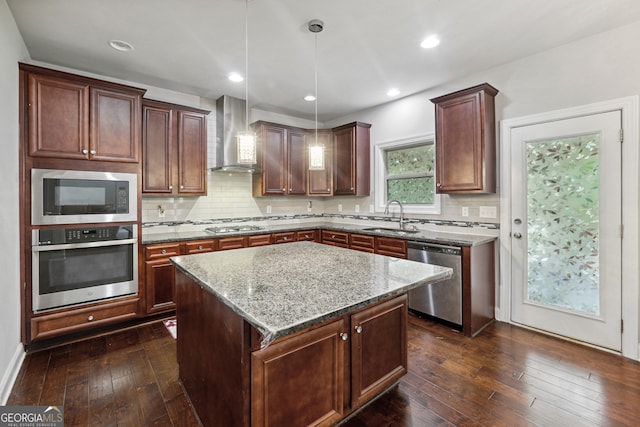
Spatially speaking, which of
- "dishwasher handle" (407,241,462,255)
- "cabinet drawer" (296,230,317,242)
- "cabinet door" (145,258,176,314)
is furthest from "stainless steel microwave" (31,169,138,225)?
"dishwasher handle" (407,241,462,255)

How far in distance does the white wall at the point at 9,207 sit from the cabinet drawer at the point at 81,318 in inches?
6.1

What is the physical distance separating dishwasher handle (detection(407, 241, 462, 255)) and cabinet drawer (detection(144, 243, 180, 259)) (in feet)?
8.75

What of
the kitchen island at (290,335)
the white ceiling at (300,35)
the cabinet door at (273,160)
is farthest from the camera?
the cabinet door at (273,160)

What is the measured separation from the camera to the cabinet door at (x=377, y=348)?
1584mm

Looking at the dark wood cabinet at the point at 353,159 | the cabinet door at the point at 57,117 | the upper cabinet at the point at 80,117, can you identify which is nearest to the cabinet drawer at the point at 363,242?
the dark wood cabinet at the point at 353,159

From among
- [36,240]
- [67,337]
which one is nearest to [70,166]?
[36,240]

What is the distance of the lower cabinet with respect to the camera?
1.26 metres

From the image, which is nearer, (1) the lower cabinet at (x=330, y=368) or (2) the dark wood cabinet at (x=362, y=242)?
(1) the lower cabinet at (x=330, y=368)

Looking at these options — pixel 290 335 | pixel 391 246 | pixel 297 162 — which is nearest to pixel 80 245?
pixel 290 335

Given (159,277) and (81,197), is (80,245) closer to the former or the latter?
(81,197)

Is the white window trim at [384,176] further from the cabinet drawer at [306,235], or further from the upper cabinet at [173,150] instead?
the upper cabinet at [173,150]

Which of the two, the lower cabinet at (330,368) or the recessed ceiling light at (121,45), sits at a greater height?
the recessed ceiling light at (121,45)

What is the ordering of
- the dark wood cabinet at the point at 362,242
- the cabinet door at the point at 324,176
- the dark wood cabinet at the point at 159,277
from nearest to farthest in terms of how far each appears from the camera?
the dark wood cabinet at the point at 159,277, the dark wood cabinet at the point at 362,242, the cabinet door at the point at 324,176

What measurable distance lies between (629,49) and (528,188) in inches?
52.6
